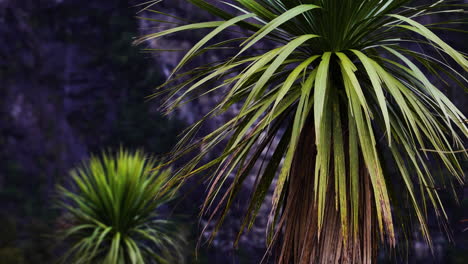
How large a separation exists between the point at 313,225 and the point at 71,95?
294 inches

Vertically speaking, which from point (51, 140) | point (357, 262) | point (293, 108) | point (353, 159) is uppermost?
point (51, 140)

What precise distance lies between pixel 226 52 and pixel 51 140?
3.17 m

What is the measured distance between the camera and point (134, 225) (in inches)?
186

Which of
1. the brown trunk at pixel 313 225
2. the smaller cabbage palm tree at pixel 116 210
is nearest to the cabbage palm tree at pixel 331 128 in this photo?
the brown trunk at pixel 313 225

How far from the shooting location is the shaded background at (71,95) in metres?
7.90

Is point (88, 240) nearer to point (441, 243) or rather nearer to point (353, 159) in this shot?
point (353, 159)

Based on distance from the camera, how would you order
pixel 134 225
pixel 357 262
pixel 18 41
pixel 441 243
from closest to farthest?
1. pixel 357 262
2. pixel 134 225
3. pixel 441 243
4. pixel 18 41

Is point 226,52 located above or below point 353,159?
above

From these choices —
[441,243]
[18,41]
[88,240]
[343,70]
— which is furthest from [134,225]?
[18,41]

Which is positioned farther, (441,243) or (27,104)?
(27,104)

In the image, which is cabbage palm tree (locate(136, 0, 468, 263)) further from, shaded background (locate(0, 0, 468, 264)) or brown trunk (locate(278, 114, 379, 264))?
shaded background (locate(0, 0, 468, 264))

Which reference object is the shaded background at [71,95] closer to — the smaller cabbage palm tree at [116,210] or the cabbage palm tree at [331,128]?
the smaller cabbage palm tree at [116,210]

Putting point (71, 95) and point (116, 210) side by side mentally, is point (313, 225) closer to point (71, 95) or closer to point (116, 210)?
point (116, 210)

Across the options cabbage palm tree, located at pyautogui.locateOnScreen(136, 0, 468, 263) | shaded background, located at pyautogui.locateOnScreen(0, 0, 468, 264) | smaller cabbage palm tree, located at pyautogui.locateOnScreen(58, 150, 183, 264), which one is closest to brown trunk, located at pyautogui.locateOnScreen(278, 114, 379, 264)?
cabbage palm tree, located at pyautogui.locateOnScreen(136, 0, 468, 263)
